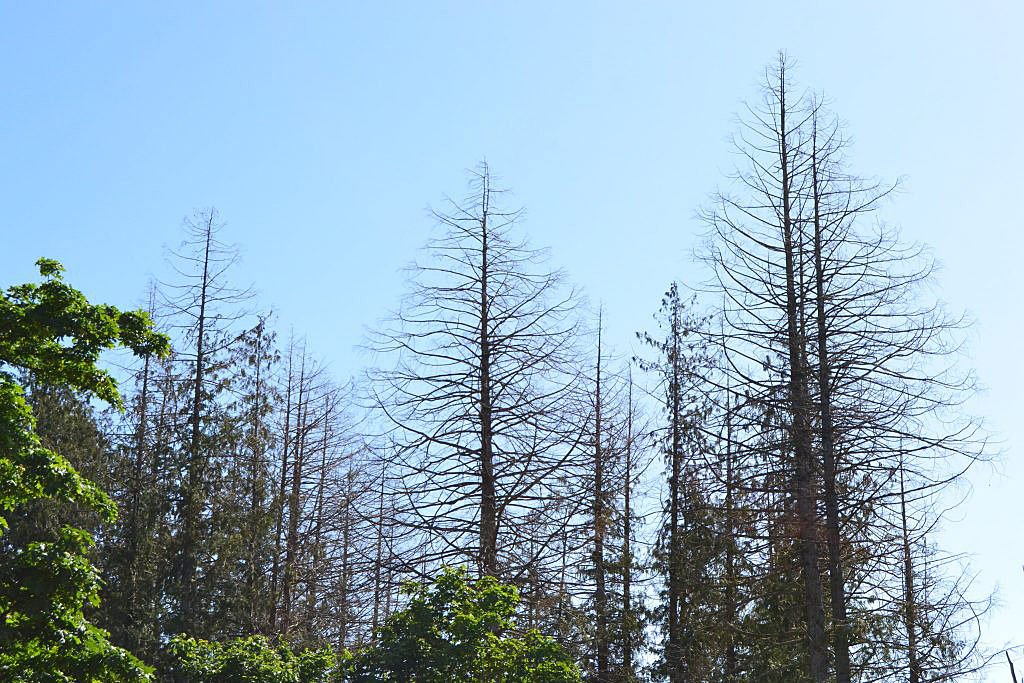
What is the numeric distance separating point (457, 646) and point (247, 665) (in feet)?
10.3

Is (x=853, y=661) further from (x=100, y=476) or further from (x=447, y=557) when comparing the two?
(x=100, y=476)

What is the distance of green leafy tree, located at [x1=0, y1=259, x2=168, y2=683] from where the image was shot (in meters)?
12.7

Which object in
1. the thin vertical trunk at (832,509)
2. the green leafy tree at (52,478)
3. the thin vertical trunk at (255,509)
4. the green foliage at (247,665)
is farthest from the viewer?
the thin vertical trunk at (255,509)

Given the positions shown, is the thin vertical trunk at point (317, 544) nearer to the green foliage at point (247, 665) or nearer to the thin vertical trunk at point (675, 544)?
the thin vertical trunk at point (675, 544)

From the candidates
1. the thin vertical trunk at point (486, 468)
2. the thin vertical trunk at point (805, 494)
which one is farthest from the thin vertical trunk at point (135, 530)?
the thin vertical trunk at point (805, 494)

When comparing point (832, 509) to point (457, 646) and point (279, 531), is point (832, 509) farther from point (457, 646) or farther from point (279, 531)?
point (279, 531)

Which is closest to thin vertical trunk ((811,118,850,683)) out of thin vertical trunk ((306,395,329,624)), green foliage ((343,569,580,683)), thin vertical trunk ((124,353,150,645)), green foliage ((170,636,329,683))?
green foliage ((343,569,580,683))

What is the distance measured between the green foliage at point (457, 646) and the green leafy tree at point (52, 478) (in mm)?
4133

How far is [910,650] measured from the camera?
17562 millimetres

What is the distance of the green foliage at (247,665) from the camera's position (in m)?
16.7

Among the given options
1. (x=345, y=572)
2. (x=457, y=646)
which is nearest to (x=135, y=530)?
(x=345, y=572)

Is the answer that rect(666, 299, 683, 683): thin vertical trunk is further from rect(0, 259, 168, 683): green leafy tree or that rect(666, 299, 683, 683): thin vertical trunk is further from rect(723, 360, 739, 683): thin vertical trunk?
rect(0, 259, 168, 683): green leafy tree

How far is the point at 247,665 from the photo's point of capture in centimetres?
1669

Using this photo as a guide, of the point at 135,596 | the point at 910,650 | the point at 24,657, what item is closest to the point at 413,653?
the point at 24,657
